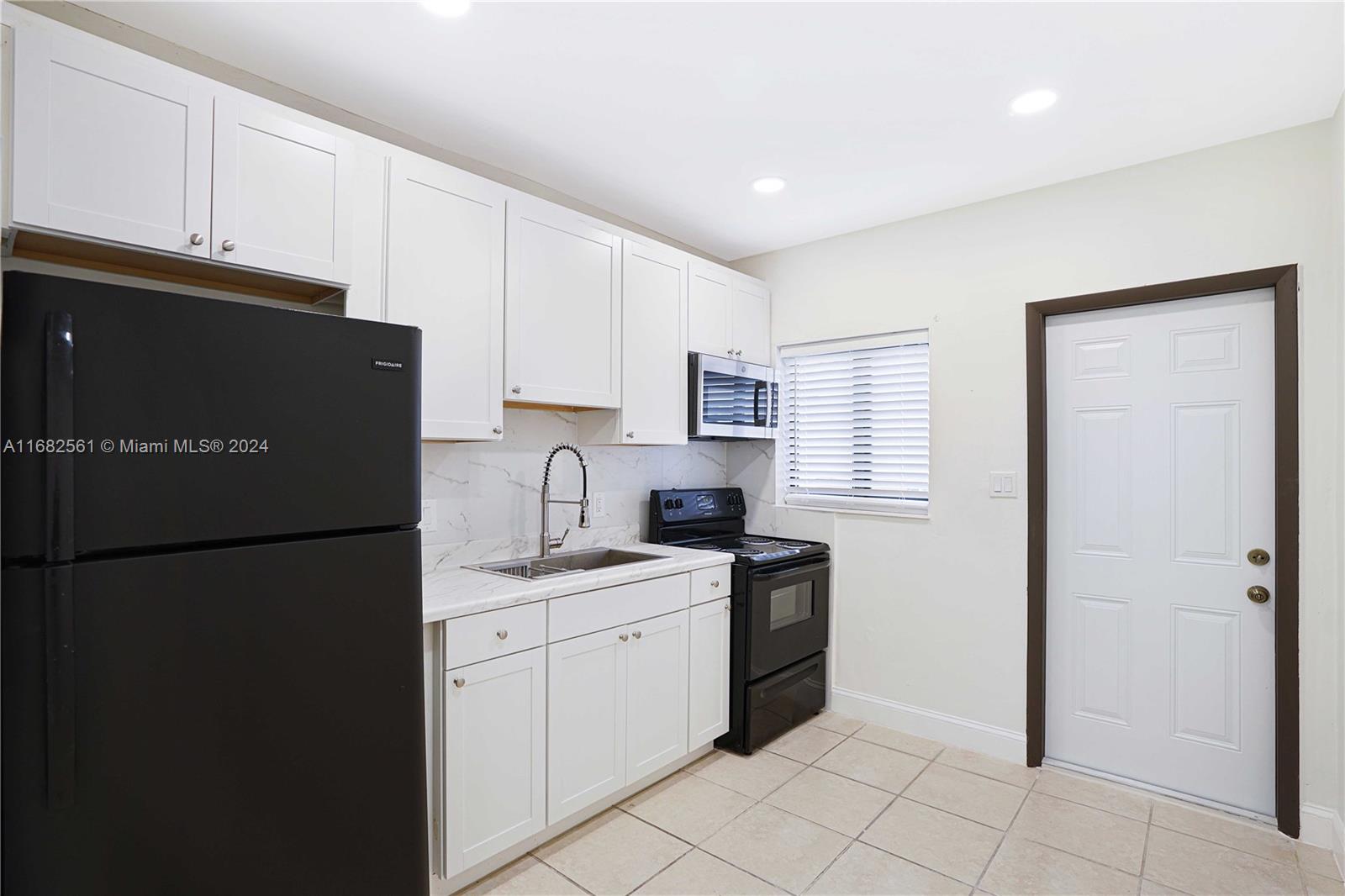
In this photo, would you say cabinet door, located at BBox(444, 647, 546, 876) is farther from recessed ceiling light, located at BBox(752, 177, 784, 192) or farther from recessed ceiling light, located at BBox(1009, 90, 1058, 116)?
recessed ceiling light, located at BBox(1009, 90, 1058, 116)

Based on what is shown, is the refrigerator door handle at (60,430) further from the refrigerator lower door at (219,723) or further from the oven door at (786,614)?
the oven door at (786,614)

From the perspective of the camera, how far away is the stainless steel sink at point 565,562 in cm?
274

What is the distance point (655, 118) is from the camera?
2.40 metres

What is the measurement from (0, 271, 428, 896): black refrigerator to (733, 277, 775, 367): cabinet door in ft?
7.39

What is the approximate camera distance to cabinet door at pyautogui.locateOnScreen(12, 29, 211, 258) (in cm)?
150

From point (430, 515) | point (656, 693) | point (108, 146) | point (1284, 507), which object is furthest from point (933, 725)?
point (108, 146)

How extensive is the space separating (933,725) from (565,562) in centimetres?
196

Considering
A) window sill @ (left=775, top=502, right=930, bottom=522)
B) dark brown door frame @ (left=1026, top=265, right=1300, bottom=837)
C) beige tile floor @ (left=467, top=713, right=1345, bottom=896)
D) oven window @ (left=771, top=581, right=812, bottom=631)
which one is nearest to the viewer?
beige tile floor @ (left=467, top=713, right=1345, bottom=896)

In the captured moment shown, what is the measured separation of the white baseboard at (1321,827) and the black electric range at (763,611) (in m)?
1.88

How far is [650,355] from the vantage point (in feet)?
Answer: 10.3

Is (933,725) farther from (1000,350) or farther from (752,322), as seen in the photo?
(752,322)

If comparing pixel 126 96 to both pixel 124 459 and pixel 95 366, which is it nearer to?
pixel 95 366

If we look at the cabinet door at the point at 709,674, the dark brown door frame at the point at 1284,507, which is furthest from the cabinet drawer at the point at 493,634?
the dark brown door frame at the point at 1284,507

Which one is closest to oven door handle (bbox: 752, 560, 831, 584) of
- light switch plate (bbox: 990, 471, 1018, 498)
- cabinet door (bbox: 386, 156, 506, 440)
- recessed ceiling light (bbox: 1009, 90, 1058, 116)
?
light switch plate (bbox: 990, 471, 1018, 498)
